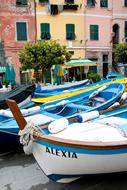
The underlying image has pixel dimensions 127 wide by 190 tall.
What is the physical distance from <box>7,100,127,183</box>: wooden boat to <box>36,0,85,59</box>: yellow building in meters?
20.5

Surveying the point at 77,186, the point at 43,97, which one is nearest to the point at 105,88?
the point at 43,97

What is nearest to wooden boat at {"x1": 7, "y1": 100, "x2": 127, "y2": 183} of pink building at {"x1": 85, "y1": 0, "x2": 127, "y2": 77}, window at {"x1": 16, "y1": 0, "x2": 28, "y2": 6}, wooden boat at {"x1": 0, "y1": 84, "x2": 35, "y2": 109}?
wooden boat at {"x1": 0, "y1": 84, "x2": 35, "y2": 109}

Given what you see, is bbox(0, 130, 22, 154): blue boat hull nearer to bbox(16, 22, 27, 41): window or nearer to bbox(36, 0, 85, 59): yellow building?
bbox(16, 22, 27, 41): window

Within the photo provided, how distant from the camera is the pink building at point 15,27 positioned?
22.6m

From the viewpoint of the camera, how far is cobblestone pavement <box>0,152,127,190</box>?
4133 mm

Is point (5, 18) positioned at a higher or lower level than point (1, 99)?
higher

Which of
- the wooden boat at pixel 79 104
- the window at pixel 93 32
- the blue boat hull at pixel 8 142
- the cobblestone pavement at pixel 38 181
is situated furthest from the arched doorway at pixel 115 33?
the cobblestone pavement at pixel 38 181

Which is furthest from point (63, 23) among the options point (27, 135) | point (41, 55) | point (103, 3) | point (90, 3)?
point (27, 135)

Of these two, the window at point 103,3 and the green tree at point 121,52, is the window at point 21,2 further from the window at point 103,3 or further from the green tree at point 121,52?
the green tree at point 121,52

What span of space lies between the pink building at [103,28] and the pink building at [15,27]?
528cm

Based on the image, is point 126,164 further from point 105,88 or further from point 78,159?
point 105,88

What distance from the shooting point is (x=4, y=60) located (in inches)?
891

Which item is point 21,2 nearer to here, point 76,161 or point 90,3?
point 90,3

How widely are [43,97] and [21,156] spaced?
3.10 metres
